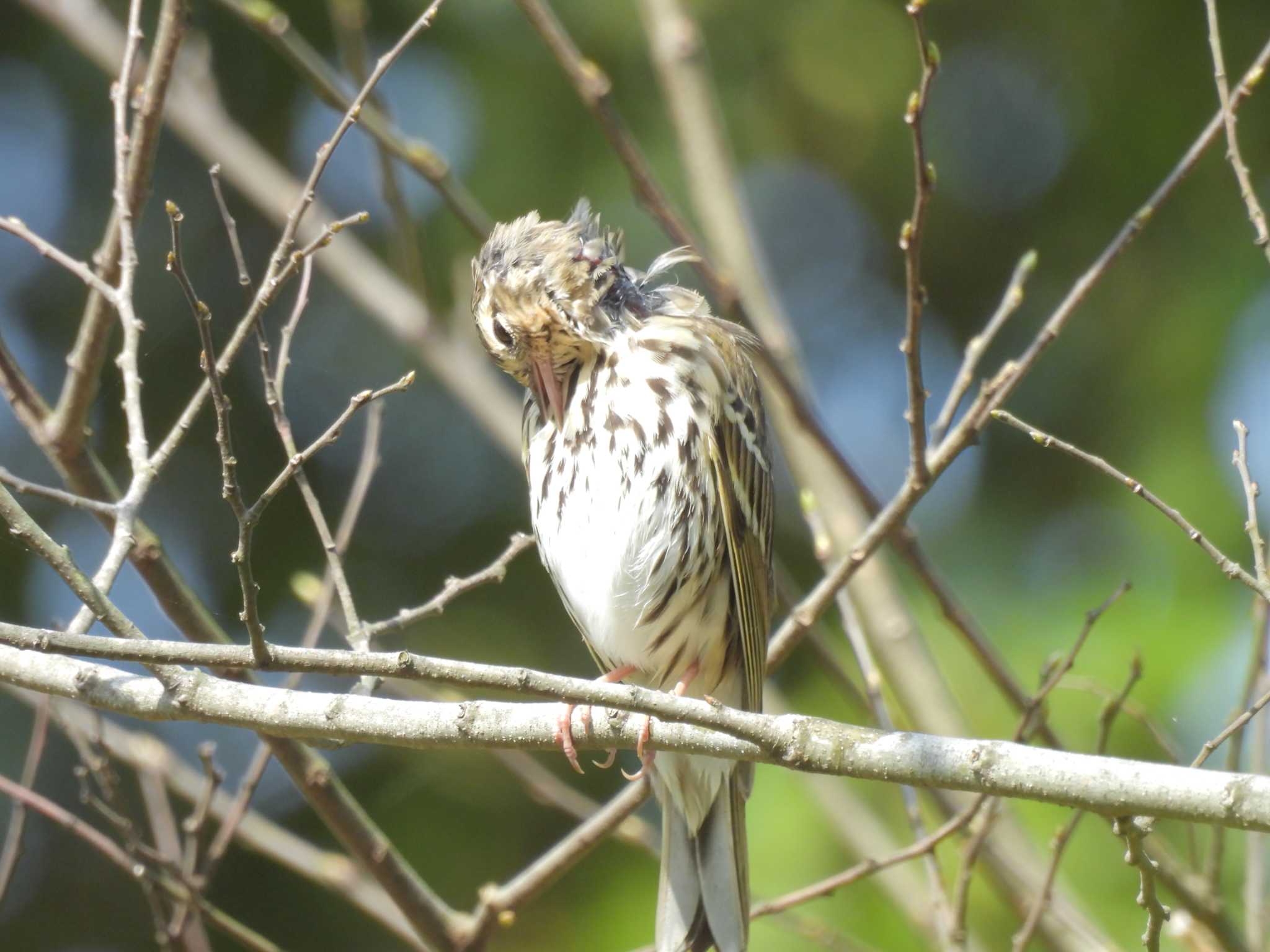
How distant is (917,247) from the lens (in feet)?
7.93

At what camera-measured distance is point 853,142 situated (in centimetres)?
594

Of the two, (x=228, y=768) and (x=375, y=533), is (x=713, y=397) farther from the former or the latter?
(x=228, y=768)

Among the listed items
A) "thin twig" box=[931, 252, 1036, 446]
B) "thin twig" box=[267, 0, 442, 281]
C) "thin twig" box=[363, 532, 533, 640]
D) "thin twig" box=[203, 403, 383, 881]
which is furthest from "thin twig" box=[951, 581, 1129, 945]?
"thin twig" box=[267, 0, 442, 281]

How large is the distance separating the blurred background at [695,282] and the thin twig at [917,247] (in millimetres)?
2093

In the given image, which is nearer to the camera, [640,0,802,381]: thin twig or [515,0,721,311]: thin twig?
[515,0,721,311]: thin twig

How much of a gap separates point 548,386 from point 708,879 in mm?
1188

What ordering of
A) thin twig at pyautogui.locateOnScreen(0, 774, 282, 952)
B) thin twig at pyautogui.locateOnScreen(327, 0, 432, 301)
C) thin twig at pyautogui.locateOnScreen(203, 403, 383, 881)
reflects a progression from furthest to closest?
thin twig at pyautogui.locateOnScreen(327, 0, 432, 301)
thin twig at pyautogui.locateOnScreen(203, 403, 383, 881)
thin twig at pyautogui.locateOnScreen(0, 774, 282, 952)

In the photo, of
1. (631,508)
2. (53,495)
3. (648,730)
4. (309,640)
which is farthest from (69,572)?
(631,508)

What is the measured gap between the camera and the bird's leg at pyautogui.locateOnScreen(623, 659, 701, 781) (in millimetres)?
2271

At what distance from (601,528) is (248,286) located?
3.49 feet

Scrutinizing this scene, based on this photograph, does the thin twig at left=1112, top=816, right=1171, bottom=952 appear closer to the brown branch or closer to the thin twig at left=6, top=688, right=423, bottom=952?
the thin twig at left=6, top=688, right=423, bottom=952

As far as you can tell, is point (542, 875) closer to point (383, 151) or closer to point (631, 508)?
point (631, 508)

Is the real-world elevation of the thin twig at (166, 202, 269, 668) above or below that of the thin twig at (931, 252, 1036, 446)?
below

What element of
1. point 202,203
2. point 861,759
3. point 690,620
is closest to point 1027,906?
point 690,620
